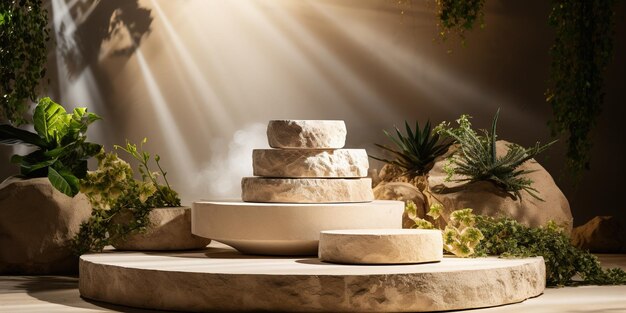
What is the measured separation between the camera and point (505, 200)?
21.4ft

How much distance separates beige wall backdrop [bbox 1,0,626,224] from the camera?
8.59 metres

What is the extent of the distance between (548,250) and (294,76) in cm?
370

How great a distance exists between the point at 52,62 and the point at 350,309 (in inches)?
185

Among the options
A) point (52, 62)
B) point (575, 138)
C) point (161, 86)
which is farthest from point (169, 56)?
point (575, 138)

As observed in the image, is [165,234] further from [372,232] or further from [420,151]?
[420,151]

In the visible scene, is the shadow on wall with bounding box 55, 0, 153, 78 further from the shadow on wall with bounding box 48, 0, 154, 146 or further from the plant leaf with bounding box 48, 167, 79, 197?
the plant leaf with bounding box 48, 167, 79, 197

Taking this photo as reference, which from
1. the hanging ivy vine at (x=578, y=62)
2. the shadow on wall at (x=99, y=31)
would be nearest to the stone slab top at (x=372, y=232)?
the hanging ivy vine at (x=578, y=62)

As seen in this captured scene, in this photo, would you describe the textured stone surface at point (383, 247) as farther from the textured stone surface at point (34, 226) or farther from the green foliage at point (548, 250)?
the textured stone surface at point (34, 226)

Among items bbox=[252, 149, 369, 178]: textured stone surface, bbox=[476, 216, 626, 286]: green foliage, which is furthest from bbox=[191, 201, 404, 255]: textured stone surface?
bbox=[476, 216, 626, 286]: green foliage

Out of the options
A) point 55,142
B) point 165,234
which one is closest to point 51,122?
point 55,142

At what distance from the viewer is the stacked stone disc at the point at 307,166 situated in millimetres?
5723

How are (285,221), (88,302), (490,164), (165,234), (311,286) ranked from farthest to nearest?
(490,164) → (165,234) → (285,221) → (88,302) → (311,286)

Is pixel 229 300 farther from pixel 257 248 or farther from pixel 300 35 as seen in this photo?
pixel 300 35

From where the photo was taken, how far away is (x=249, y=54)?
8.88 metres
